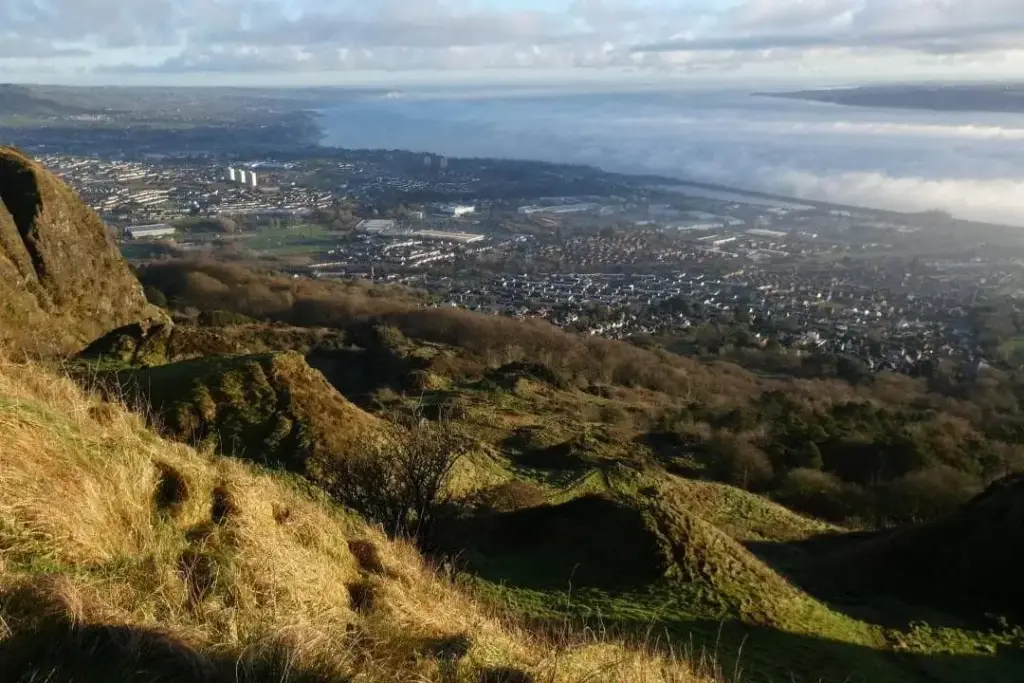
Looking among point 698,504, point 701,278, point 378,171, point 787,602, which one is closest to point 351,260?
point 701,278

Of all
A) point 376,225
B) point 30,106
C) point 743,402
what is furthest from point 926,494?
point 30,106

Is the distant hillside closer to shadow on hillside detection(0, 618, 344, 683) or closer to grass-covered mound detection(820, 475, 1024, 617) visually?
grass-covered mound detection(820, 475, 1024, 617)

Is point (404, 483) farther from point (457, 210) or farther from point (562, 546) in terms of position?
point (457, 210)

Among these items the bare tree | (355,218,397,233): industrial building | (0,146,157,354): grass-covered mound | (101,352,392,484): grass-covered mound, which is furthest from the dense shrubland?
(355,218,397,233): industrial building

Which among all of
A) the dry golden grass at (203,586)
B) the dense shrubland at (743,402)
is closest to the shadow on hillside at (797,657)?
the dry golden grass at (203,586)

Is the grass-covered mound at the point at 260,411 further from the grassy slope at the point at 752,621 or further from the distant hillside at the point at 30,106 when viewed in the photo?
the distant hillside at the point at 30,106
